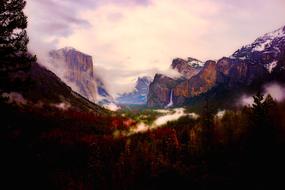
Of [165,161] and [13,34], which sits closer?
[13,34]

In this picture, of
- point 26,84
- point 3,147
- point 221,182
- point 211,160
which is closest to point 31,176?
point 3,147

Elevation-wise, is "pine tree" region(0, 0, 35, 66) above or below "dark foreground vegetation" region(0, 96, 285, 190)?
above

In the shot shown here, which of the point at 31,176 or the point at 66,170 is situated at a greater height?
the point at 31,176

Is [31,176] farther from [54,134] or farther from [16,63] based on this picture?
[54,134]

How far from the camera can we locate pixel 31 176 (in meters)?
19.8

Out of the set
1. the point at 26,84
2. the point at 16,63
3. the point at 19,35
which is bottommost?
the point at 26,84

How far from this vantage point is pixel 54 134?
165m

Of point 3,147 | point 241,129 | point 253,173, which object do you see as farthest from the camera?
point 241,129

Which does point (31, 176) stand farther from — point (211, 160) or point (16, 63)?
point (211, 160)

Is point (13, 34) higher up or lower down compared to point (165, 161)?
higher up

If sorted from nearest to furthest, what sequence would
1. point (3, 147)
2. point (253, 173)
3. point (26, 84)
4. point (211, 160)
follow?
1. point (3, 147)
2. point (26, 84)
3. point (253, 173)
4. point (211, 160)

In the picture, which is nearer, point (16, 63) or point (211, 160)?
point (16, 63)

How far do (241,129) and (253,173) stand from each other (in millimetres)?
54731

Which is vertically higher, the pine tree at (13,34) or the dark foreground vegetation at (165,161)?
the pine tree at (13,34)
